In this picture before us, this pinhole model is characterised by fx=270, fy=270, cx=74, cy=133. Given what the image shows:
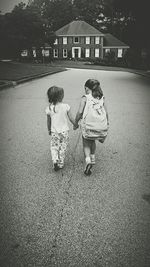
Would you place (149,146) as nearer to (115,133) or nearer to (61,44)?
(115,133)

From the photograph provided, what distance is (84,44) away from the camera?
2527 inches

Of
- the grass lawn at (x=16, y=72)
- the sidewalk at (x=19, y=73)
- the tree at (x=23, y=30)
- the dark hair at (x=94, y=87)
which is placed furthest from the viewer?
the tree at (x=23, y=30)

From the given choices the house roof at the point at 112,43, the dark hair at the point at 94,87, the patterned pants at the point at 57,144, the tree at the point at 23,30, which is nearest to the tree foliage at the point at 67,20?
the tree at the point at 23,30

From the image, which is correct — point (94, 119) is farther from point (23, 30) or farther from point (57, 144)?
point (23, 30)

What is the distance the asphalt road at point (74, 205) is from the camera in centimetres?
248

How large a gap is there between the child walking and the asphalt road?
309mm

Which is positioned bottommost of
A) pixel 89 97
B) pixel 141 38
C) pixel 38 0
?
pixel 89 97

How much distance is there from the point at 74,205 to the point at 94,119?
1.25 m

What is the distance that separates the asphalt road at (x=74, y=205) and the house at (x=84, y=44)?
61.8 metres

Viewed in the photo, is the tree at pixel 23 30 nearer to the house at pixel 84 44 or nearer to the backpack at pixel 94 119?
the house at pixel 84 44

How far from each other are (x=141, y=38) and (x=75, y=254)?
2413 cm

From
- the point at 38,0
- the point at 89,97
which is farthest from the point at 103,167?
the point at 38,0

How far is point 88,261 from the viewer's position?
2404 mm

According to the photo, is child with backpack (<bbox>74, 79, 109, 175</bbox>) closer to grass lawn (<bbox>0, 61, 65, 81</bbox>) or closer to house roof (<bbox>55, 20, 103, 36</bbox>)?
grass lawn (<bbox>0, 61, 65, 81</bbox>)
